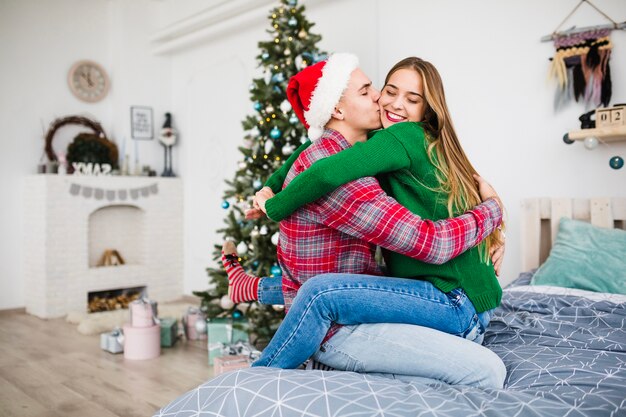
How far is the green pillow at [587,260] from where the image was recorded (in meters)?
2.53

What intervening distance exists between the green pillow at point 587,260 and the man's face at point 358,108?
54.7 inches

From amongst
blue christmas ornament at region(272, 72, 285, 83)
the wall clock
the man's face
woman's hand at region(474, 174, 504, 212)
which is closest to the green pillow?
woman's hand at region(474, 174, 504, 212)

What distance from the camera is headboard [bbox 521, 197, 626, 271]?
2939 mm

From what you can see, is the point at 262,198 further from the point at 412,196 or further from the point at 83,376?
the point at 83,376

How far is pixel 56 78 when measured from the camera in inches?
207

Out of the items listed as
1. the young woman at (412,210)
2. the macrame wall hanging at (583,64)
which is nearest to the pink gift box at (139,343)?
the young woman at (412,210)

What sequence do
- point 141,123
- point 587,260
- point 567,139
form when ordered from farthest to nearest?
point 141,123, point 567,139, point 587,260

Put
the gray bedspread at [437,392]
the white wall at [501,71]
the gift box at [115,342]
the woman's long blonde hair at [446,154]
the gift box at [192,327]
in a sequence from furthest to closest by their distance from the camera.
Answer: the gift box at [192,327] → the gift box at [115,342] → the white wall at [501,71] → the woman's long blonde hair at [446,154] → the gray bedspread at [437,392]

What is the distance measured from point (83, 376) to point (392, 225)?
2.40m

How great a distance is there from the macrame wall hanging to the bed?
1413 mm

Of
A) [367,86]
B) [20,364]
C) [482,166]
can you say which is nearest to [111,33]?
[20,364]

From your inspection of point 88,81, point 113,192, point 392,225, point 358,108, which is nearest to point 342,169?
point 392,225

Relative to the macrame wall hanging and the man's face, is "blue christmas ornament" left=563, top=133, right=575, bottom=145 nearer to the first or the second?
the macrame wall hanging

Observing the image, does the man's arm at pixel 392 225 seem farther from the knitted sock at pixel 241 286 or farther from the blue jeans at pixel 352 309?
the knitted sock at pixel 241 286
